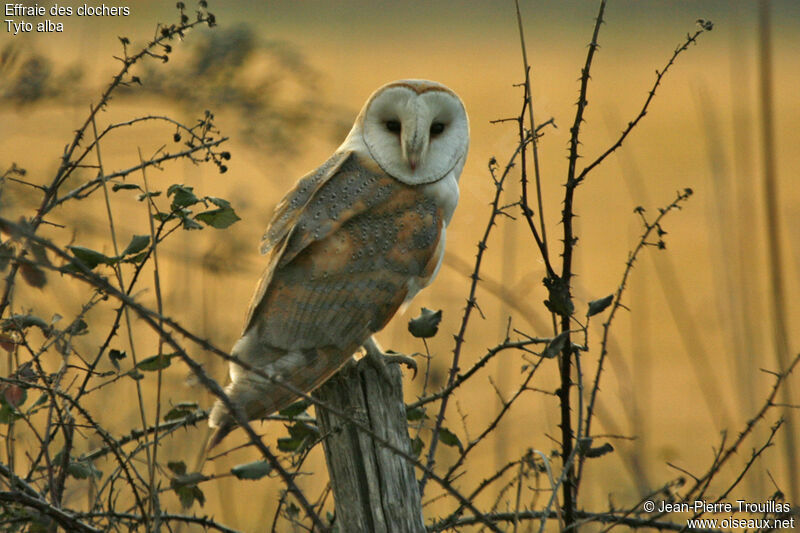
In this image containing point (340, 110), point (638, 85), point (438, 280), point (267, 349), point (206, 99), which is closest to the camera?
point (267, 349)

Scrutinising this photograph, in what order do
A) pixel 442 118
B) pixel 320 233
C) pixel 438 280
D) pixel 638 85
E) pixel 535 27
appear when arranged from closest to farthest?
pixel 320 233, pixel 442 118, pixel 438 280, pixel 638 85, pixel 535 27

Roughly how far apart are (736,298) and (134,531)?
1.75 meters

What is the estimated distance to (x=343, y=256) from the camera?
9.08ft

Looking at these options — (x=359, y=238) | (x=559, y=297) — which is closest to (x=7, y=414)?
(x=359, y=238)

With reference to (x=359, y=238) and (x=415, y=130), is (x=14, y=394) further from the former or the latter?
(x=415, y=130)

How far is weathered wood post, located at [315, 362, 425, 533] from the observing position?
7.06ft

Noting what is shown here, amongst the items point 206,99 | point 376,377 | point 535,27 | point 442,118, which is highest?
point 535,27

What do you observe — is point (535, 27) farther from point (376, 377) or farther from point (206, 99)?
point (376, 377)

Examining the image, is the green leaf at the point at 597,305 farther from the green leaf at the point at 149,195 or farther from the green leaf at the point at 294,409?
the green leaf at the point at 149,195

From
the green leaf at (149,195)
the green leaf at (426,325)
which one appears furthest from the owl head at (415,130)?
the green leaf at (149,195)

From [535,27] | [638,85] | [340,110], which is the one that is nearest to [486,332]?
[340,110]

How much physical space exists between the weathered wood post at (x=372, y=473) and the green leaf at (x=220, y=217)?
534mm

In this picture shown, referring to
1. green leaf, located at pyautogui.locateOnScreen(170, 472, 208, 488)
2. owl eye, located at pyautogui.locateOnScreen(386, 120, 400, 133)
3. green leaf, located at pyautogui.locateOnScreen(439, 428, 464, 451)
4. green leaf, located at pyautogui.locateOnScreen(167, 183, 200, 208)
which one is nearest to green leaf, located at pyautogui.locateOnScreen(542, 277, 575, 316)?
green leaf, located at pyautogui.locateOnScreen(439, 428, 464, 451)

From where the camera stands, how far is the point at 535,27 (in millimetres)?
15828
